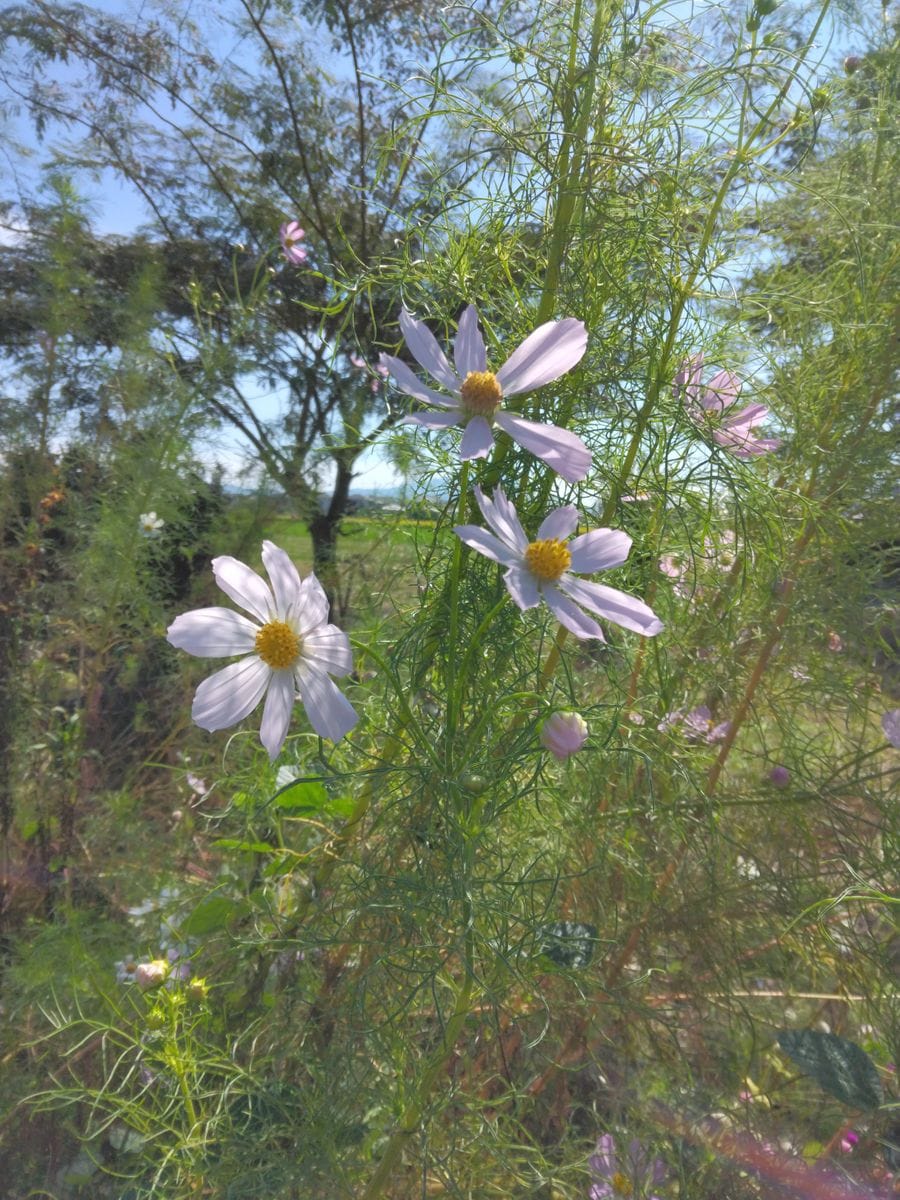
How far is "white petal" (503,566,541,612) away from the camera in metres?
0.41

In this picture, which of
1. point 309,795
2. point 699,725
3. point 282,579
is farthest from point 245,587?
point 699,725

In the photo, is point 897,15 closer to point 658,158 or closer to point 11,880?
point 658,158

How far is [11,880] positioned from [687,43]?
1.35m

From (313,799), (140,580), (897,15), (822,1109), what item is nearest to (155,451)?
(140,580)

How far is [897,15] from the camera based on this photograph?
88 cm

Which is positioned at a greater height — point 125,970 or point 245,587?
point 245,587

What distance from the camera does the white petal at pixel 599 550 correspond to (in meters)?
0.46

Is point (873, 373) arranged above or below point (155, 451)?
above

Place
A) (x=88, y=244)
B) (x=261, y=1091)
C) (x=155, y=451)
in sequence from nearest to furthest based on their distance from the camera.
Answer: (x=261, y=1091) → (x=155, y=451) → (x=88, y=244)

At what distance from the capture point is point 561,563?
1.47ft

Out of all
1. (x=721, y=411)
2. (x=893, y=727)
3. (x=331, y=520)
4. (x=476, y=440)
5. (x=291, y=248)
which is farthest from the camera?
(x=331, y=520)

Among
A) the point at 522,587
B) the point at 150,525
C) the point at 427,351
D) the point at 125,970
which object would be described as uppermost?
the point at 427,351

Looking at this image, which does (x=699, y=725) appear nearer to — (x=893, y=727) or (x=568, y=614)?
(x=893, y=727)

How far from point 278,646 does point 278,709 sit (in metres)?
0.04
